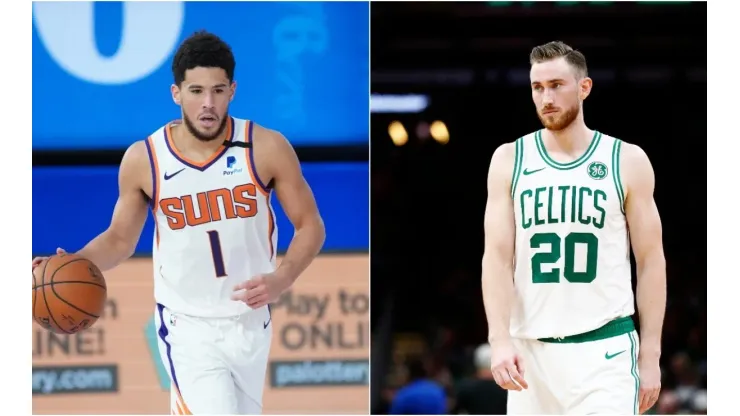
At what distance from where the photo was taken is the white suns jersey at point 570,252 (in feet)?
18.8

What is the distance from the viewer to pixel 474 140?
7.81 metres

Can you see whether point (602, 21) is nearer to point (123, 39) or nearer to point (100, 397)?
point (123, 39)

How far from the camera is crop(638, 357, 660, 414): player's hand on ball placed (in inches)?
222

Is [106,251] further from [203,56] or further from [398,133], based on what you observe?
[398,133]

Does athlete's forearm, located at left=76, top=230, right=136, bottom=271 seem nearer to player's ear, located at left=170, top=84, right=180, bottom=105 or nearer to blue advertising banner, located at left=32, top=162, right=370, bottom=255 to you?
blue advertising banner, located at left=32, top=162, right=370, bottom=255

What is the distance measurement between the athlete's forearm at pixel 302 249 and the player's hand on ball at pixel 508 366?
1.53 metres

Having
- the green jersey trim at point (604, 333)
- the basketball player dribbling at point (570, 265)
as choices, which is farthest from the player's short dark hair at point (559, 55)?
the green jersey trim at point (604, 333)

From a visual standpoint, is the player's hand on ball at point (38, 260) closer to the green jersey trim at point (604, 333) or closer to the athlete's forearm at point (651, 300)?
the green jersey trim at point (604, 333)

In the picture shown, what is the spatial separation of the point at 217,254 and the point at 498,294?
173 cm

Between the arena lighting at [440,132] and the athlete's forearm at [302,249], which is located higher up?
the arena lighting at [440,132]

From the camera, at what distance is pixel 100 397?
7.04m

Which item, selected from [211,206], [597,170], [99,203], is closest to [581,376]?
[597,170]

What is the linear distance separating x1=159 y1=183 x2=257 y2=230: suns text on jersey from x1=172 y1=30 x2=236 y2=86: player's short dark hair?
2.32 feet

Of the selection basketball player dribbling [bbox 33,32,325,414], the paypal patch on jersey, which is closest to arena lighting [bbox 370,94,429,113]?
basketball player dribbling [bbox 33,32,325,414]
